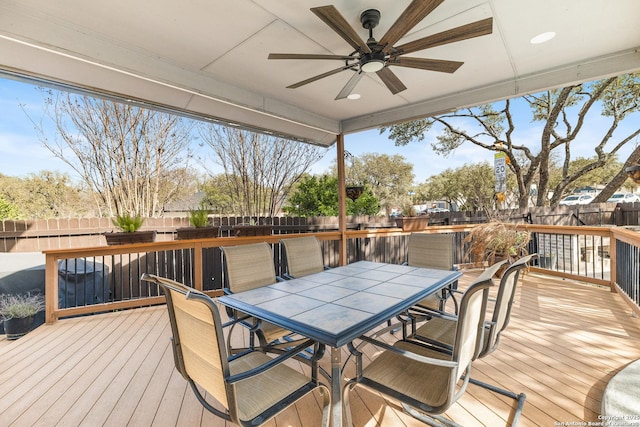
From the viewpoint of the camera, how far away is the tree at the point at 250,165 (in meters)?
5.91

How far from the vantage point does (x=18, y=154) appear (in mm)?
5246

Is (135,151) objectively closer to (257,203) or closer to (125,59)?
(257,203)

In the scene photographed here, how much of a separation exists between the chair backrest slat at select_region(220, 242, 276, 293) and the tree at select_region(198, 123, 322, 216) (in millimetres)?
3532

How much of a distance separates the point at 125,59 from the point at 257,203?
3674 mm

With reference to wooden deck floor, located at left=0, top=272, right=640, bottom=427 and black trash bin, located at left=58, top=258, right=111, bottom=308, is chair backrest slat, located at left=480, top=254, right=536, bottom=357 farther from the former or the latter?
black trash bin, located at left=58, top=258, right=111, bottom=308

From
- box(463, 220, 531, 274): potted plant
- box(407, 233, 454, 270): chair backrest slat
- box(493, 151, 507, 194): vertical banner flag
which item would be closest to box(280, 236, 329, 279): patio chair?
box(407, 233, 454, 270): chair backrest slat

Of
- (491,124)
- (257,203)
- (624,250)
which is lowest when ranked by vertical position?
(624,250)

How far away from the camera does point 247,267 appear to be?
2475 mm

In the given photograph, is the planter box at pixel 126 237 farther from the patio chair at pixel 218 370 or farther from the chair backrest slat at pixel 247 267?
the patio chair at pixel 218 370

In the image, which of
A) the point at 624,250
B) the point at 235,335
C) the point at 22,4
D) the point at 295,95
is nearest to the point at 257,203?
the point at 295,95

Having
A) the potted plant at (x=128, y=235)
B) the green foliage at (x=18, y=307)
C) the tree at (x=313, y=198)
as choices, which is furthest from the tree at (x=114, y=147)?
the tree at (x=313, y=198)

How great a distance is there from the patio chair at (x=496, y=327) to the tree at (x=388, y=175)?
13.6 m

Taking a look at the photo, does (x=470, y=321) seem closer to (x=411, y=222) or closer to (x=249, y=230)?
(x=249, y=230)

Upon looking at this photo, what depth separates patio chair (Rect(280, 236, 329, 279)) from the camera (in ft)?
9.33
